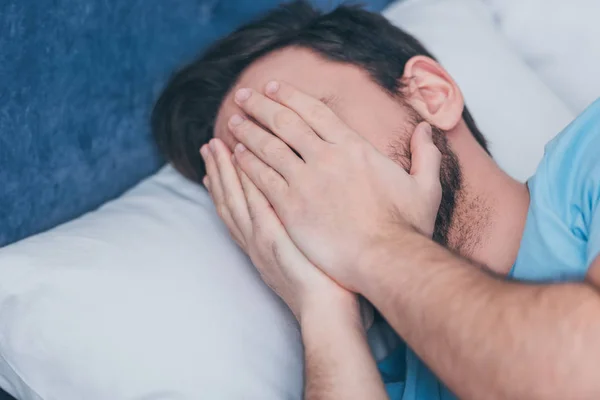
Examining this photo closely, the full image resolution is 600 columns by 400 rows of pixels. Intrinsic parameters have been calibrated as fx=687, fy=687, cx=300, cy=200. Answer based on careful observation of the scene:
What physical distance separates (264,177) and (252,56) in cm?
23

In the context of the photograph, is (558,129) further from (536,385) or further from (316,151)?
(536,385)

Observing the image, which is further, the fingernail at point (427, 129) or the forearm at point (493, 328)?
the fingernail at point (427, 129)

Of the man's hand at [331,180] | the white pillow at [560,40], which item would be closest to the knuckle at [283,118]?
the man's hand at [331,180]

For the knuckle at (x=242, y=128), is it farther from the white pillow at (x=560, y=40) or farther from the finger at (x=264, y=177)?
the white pillow at (x=560, y=40)

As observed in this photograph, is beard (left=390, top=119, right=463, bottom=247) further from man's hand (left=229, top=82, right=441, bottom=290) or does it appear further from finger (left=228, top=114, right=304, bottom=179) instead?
finger (left=228, top=114, right=304, bottom=179)

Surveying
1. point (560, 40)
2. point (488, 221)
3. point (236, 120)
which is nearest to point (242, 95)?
point (236, 120)

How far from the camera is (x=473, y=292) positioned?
2.06 ft

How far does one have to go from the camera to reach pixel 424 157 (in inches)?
33.4

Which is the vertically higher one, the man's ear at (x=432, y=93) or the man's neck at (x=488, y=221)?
the man's ear at (x=432, y=93)

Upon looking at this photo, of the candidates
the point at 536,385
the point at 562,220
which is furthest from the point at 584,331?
the point at 562,220

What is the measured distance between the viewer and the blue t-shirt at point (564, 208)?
77 centimetres

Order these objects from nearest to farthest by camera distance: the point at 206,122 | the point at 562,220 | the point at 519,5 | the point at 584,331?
the point at 584,331 < the point at 562,220 < the point at 206,122 < the point at 519,5

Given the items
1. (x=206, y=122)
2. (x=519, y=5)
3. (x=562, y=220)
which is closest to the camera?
(x=562, y=220)

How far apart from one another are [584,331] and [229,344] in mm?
425
